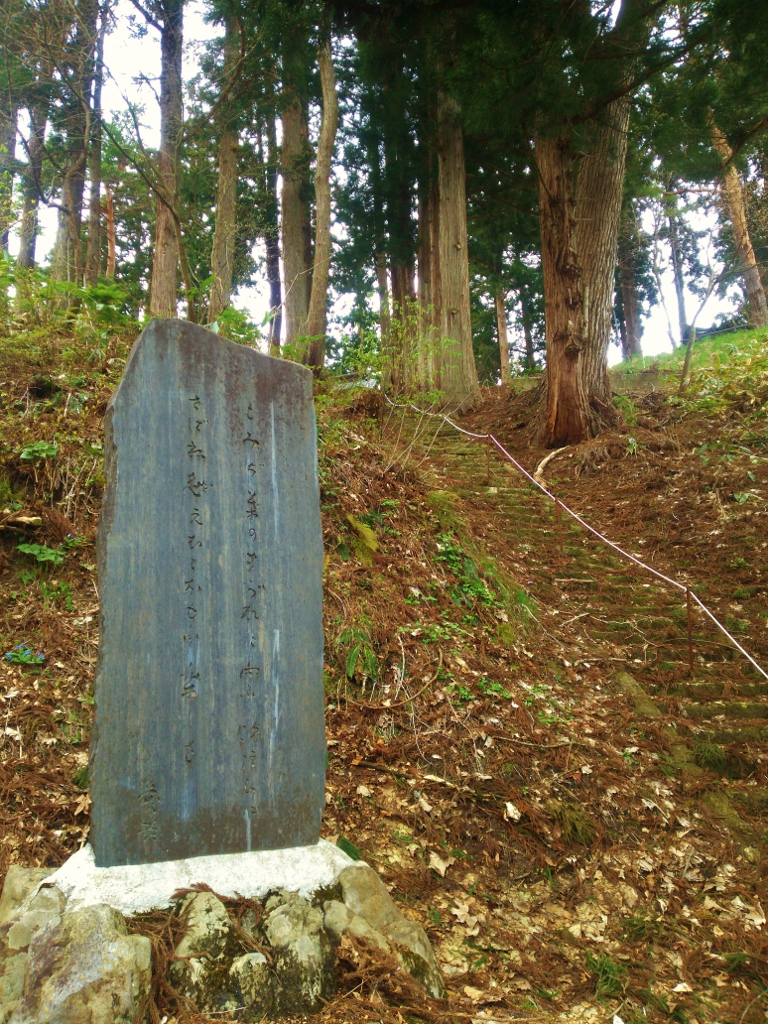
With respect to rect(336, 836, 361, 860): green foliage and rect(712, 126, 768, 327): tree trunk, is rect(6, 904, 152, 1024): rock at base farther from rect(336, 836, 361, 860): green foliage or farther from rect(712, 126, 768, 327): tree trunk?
rect(712, 126, 768, 327): tree trunk

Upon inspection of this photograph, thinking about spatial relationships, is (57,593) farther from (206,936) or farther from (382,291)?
(382,291)

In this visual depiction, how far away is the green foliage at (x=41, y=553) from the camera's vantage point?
4.62 meters

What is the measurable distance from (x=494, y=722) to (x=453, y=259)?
9.76 m

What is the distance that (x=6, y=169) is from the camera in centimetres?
1248

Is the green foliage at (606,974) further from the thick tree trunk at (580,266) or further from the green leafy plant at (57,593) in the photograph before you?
the thick tree trunk at (580,266)

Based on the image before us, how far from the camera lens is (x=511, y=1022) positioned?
2775mm

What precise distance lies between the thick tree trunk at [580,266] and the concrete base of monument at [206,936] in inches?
340

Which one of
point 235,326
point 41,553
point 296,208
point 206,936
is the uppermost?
point 296,208

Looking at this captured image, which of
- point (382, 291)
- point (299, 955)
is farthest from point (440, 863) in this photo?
point (382, 291)

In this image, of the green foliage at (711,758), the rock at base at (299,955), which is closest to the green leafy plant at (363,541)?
the green foliage at (711,758)

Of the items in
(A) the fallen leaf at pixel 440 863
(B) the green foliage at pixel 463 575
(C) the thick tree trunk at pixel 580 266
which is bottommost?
(A) the fallen leaf at pixel 440 863

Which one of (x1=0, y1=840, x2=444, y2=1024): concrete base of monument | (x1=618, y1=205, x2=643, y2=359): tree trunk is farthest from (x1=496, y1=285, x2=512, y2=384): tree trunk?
(x1=0, y1=840, x2=444, y2=1024): concrete base of monument

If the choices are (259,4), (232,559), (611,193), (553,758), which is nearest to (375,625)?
(553,758)

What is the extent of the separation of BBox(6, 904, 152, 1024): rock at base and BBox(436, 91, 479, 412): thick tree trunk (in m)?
10.5
